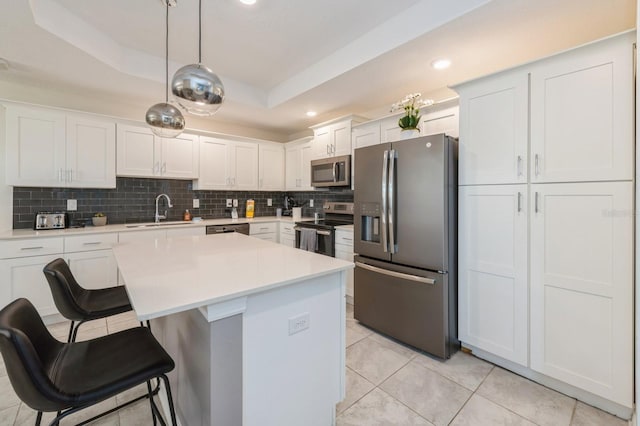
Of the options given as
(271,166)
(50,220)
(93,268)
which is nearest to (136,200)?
(50,220)

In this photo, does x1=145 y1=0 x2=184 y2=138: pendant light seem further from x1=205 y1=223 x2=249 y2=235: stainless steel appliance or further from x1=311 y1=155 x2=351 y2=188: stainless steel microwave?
x1=311 y1=155 x2=351 y2=188: stainless steel microwave

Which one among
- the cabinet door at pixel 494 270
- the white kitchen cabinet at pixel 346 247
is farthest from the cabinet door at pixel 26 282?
the cabinet door at pixel 494 270

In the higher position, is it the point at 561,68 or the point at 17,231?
the point at 561,68

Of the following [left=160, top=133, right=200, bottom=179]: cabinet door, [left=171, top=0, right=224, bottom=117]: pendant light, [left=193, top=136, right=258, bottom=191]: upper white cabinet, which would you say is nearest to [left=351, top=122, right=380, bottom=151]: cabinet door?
[left=193, top=136, right=258, bottom=191]: upper white cabinet

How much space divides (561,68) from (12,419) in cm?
403

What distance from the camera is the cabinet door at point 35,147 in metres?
2.80

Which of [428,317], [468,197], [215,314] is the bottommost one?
[428,317]

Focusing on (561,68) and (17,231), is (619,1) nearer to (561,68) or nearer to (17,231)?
(561,68)

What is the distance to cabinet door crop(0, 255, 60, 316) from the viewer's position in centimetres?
259

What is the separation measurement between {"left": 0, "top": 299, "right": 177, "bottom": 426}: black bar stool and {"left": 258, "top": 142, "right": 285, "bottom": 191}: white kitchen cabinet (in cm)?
355

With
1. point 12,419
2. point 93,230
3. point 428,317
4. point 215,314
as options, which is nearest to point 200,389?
point 215,314

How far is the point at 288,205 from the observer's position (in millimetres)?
5305

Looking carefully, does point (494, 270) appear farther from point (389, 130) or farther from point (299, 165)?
point (299, 165)

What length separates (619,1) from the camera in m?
1.78
